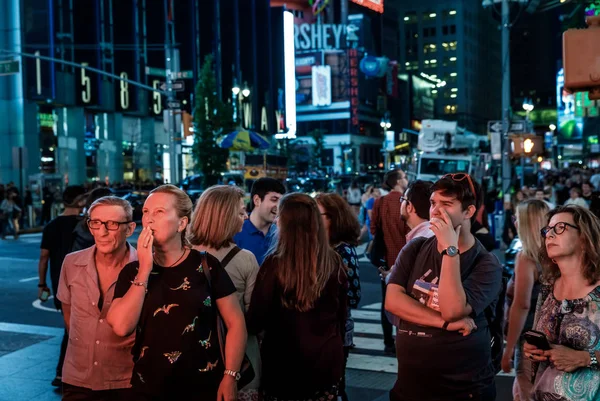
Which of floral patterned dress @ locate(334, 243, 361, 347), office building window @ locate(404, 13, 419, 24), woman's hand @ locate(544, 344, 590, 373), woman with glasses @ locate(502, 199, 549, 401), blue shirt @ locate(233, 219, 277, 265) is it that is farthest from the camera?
office building window @ locate(404, 13, 419, 24)

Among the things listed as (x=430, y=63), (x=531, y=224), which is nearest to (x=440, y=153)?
(x=531, y=224)

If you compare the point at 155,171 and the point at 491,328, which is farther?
the point at 155,171

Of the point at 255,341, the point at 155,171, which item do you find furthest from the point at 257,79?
the point at 255,341

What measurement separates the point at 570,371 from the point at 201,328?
72.5 inches

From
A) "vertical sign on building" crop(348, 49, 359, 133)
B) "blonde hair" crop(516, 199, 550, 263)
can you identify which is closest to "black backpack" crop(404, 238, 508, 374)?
"blonde hair" crop(516, 199, 550, 263)

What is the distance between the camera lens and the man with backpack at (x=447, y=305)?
4.02m

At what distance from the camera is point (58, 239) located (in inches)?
313

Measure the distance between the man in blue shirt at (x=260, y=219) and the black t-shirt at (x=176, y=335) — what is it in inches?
79.6

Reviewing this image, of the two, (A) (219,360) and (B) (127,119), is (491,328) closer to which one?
(A) (219,360)

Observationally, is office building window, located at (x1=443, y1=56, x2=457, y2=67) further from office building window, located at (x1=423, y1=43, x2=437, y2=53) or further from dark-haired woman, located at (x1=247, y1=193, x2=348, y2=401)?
dark-haired woman, located at (x1=247, y1=193, x2=348, y2=401)

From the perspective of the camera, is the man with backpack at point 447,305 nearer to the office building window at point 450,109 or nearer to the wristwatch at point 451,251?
the wristwatch at point 451,251

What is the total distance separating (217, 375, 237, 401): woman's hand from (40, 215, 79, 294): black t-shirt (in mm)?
4251

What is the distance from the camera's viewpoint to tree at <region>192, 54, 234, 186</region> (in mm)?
44500

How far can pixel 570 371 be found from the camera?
12.0 feet
